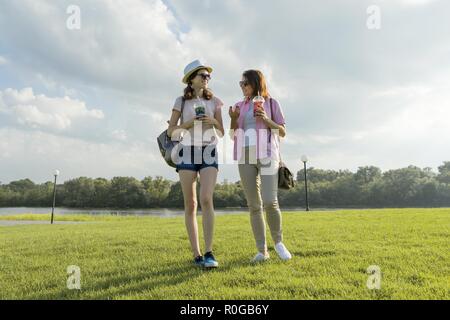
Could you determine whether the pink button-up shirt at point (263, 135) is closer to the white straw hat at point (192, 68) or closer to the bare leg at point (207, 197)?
the bare leg at point (207, 197)

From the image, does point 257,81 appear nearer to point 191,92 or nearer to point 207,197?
point 191,92

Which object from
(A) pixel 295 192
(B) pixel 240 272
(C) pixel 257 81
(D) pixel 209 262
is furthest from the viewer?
(A) pixel 295 192

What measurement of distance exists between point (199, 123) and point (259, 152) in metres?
0.81

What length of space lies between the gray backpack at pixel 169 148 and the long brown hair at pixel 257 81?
2.86ft

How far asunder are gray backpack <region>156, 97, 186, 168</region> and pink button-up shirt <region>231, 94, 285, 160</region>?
73 centimetres

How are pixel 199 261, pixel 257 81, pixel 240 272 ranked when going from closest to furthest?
pixel 240 272 → pixel 199 261 → pixel 257 81

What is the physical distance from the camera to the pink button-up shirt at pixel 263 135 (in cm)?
428

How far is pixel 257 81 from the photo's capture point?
439cm

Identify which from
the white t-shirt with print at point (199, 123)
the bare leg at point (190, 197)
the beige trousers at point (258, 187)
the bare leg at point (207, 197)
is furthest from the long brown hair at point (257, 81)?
the bare leg at point (190, 197)

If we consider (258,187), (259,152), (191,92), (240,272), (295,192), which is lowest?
(240,272)

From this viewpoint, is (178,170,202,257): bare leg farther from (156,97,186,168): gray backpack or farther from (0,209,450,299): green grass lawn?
(0,209,450,299): green grass lawn

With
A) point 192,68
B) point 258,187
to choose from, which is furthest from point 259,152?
point 192,68
